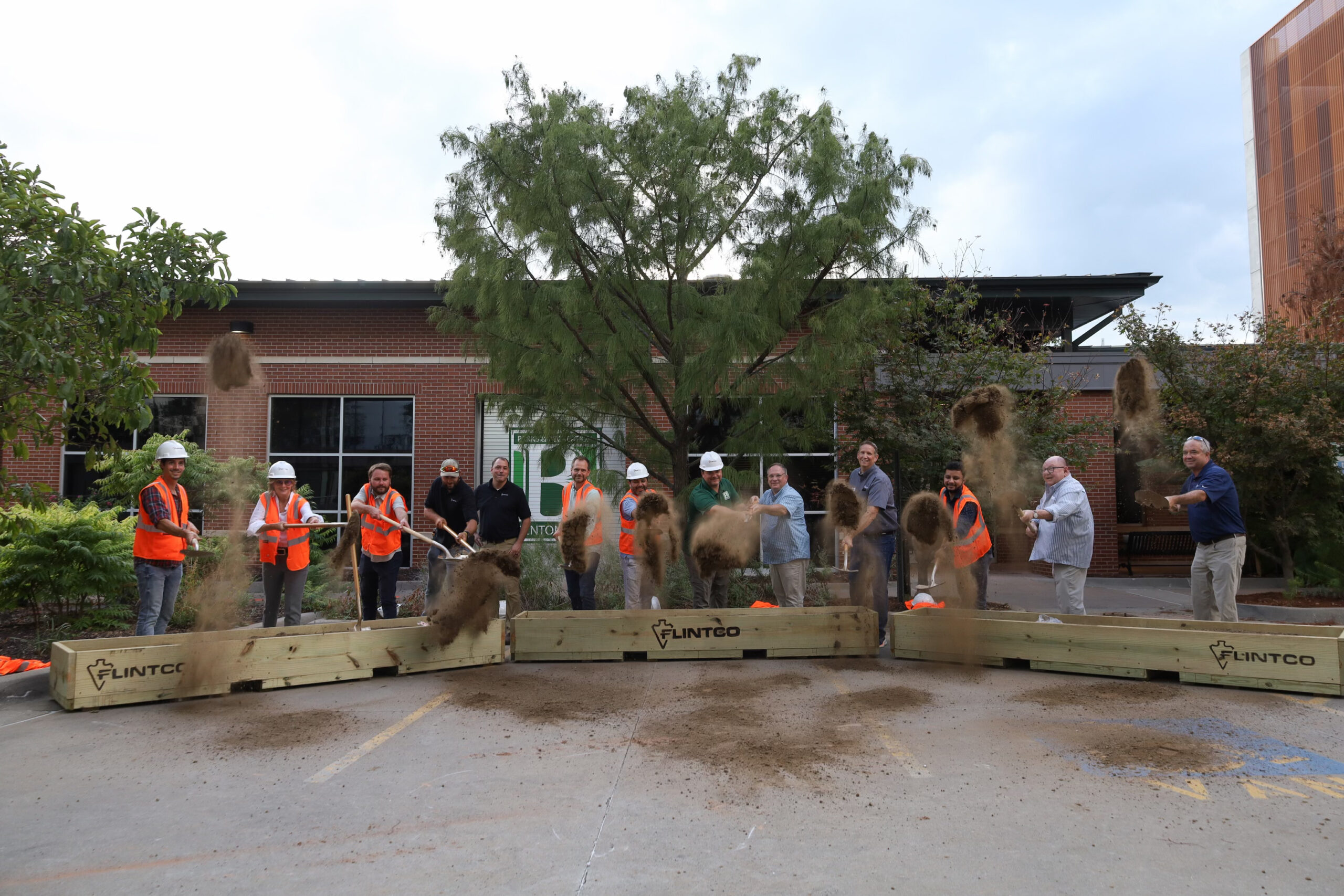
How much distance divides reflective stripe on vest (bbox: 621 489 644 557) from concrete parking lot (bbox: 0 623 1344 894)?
1.95 metres

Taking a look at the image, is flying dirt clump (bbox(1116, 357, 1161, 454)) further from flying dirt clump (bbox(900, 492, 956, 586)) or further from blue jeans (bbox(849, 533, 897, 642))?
blue jeans (bbox(849, 533, 897, 642))

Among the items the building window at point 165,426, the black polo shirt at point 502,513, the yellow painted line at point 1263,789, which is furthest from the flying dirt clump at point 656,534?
the building window at point 165,426

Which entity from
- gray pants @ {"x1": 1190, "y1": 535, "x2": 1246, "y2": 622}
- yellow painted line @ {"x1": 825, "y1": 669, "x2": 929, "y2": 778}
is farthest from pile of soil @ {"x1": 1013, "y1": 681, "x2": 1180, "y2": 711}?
yellow painted line @ {"x1": 825, "y1": 669, "x2": 929, "y2": 778}

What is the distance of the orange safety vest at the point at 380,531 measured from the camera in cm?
845

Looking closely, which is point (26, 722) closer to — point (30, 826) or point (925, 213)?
point (30, 826)

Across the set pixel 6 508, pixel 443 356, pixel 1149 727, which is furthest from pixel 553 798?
pixel 443 356

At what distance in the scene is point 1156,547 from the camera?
1614cm

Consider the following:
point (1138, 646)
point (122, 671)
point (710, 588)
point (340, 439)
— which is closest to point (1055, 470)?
point (1138, 646)

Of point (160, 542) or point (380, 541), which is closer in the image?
point (160, 542)

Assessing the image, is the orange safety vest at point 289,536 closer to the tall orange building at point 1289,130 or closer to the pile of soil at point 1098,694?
the pile of soil at point 1098,694

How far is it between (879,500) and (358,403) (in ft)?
38.2

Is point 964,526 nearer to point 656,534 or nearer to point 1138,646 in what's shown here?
point 1138,646

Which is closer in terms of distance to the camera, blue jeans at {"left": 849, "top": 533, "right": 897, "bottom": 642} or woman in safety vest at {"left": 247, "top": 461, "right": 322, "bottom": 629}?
woman in safety vest at {"left": 247, "top": 461, "right": 322, "bottom": 629}

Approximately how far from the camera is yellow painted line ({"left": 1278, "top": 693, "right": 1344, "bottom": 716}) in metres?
5.82
